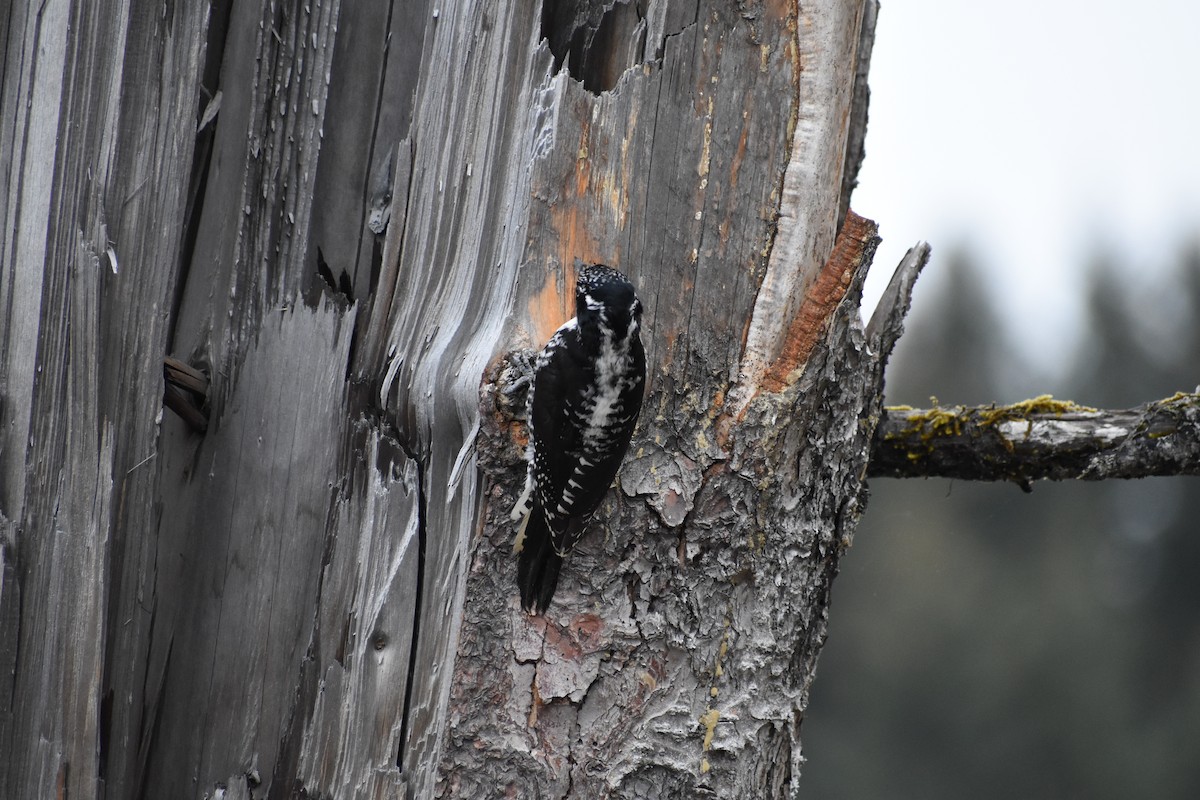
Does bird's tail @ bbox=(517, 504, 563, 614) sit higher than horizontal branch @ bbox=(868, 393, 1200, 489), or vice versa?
horizontal branch @ bbox=(868, 393, 1200, 489)

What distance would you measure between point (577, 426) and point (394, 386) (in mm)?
307

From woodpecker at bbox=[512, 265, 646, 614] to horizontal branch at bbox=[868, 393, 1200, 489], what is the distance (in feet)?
3.11

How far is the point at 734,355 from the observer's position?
1568 millimetres

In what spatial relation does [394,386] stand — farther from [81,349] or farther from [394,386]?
[81,349]

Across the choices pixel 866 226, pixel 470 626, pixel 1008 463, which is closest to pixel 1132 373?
pixel 1008 463

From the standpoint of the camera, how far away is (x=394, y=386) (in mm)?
1500

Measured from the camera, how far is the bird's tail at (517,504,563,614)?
4.75ft

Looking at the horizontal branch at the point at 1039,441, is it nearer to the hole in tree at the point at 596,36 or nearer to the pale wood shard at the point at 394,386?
the pale wood shard at the point at 394,386

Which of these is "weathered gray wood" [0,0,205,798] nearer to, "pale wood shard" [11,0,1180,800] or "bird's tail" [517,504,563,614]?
"pale wood shard" [11,0,1180,800]

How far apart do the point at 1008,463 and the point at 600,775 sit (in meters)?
1.30

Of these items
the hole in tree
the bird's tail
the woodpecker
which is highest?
the hole in tree

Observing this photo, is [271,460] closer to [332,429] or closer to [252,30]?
[332,429]

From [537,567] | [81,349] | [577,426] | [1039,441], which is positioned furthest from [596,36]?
[1039,441]

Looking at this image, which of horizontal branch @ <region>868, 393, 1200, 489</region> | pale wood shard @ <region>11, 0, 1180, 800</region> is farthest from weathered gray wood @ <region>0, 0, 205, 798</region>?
horizontal branch @ <region>868, 393, 1200, 489</region>
